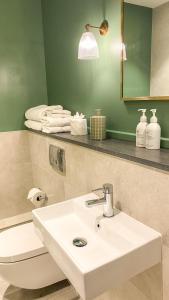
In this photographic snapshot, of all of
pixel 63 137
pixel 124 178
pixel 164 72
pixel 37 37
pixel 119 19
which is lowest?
pixel 124 178

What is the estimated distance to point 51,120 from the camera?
1.86 metres

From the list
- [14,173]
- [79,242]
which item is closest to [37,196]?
[14,173]

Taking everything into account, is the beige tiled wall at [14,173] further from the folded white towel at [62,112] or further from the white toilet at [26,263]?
the white toilet at [26,263]

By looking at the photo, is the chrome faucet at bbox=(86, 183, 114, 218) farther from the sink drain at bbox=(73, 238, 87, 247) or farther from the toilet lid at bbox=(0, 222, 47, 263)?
the toilet lid at bbox=(0, 222, 47, 263)

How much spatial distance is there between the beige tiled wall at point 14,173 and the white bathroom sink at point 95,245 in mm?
1275

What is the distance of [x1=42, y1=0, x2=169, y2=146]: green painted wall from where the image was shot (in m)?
1.40

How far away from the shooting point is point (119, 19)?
1352 millimetres

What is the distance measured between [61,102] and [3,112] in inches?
23.0

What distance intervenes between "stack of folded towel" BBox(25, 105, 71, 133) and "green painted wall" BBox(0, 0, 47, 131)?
311mm

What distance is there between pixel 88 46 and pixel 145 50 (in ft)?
1.27

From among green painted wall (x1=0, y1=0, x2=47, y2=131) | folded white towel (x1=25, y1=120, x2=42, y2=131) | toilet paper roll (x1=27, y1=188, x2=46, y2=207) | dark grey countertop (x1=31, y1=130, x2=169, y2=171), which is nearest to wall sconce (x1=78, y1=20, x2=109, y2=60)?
dark grey countertop (x1=31, y1=130, x2=169, y2=171)

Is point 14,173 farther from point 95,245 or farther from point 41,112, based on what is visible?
point 95,245

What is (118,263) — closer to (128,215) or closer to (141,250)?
(141,250)

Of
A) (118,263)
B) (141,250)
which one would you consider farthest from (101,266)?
(141,250)
